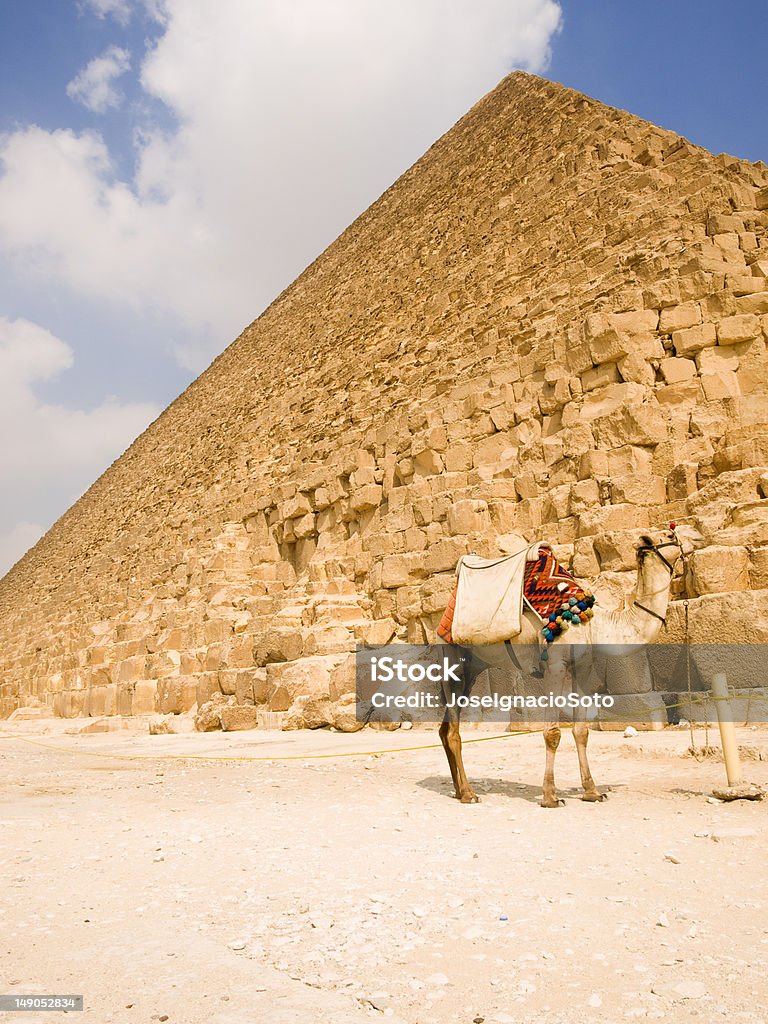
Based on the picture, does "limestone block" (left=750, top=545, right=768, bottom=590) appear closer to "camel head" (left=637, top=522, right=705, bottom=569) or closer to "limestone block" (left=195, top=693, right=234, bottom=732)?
"camel head" (left=637, top=522, right=705, bottom=569)

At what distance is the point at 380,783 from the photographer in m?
4.72

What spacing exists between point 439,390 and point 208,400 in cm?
1892

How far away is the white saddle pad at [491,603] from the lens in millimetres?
4102

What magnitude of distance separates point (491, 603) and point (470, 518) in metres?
4.32

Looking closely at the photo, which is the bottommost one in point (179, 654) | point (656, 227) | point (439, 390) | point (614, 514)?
point (179, 654)

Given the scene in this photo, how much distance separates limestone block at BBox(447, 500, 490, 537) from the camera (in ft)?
27.5

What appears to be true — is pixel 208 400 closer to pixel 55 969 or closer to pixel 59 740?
pixel 59 740

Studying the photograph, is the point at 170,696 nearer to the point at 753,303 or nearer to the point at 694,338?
the point at 694,338

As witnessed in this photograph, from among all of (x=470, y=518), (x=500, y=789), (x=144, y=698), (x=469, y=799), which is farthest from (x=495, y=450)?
(x=144, y=698)

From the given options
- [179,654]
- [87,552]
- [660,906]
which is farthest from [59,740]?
[87,552]

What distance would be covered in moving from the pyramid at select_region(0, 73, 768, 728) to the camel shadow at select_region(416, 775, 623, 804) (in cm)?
123

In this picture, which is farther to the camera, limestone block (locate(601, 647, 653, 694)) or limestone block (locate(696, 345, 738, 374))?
limestone block (locate(696, 345, 738, 374))

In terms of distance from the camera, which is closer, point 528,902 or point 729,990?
point 729,990

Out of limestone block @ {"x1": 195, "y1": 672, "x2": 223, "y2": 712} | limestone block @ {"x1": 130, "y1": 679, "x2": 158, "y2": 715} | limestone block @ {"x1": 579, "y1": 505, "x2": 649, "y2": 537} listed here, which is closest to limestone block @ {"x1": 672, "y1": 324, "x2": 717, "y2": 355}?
limestone block @ {"x1": 579, "y1": 505, "x2": 649, "y2": 537}
